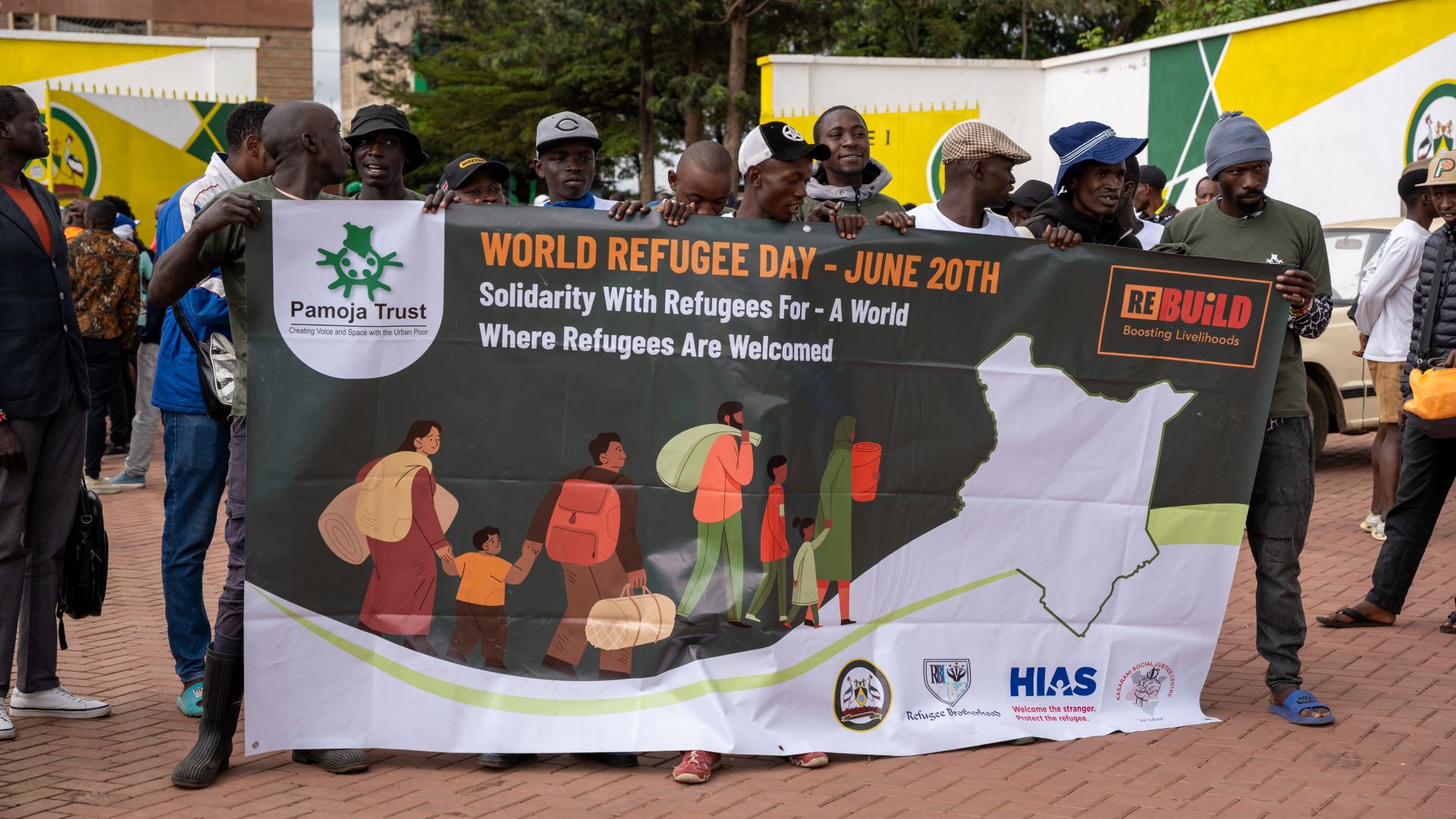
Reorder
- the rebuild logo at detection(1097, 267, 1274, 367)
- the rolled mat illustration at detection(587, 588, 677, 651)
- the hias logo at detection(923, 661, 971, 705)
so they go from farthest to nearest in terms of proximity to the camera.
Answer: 1. the rebuild logo at detection(1097, 267, 1274, 367)
2. the hias logo at detection(923, 661, 971, 705)
3. the rolled mat illustration at detection(587, 588, 677, 651)

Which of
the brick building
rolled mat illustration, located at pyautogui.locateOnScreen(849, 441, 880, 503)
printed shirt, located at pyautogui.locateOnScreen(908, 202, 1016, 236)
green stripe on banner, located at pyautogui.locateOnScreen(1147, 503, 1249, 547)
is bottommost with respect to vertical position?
green stripe on banner, located at pyautogui.locateOnScreen(1147, 503, 1249, 547)

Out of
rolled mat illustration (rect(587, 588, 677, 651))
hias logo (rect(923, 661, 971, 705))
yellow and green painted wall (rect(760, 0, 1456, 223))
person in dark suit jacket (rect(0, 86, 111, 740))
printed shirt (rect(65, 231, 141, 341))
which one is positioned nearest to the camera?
rolled mat illustration (rect(587, 588, 677, 651))

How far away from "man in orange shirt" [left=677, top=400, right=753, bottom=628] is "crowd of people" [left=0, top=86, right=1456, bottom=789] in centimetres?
11

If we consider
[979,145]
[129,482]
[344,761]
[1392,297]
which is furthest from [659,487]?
[129,482]

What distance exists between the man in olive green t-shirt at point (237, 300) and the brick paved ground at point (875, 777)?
94 mm

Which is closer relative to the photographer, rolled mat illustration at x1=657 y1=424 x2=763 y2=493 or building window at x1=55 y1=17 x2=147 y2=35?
rolled mat illustration at x1=657 y1=424 x2=763 y2=493

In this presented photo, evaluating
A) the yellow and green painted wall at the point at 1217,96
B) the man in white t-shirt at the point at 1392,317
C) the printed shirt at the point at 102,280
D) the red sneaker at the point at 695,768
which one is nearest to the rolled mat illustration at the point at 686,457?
the red sneaker at the point at 695,768

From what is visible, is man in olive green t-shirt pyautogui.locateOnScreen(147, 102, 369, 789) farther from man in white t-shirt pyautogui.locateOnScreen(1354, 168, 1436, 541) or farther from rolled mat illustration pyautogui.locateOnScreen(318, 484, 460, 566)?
man in white t-shirt pyautogui.locateOnScreen(1354, 168, 1436, 541)

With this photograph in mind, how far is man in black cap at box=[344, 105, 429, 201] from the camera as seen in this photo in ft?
16.2

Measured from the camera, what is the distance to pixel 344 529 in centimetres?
466

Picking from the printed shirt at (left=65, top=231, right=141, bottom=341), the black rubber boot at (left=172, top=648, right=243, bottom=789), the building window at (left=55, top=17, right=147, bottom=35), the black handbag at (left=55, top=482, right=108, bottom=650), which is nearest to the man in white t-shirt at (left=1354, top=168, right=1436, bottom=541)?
the black rubber boot at (left=172, top=648, right=243, bottom=789)

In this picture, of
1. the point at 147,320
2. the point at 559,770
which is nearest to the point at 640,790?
the point at 559,770

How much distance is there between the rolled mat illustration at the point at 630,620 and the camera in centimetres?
475

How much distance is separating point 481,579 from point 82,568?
1.85m
